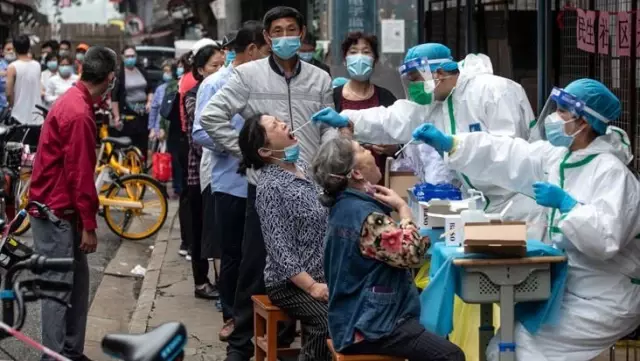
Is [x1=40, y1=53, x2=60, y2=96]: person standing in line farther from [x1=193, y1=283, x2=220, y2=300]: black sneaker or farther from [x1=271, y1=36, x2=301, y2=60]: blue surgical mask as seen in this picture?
[x1=271, y1=36, x2=301, y2=60]: blue surgical mask

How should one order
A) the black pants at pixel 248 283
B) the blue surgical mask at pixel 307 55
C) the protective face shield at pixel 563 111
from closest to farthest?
the protective face shield at pixel 563 111
the black pants at pixel 248 283
the blue surgical mask at pixel 307 55

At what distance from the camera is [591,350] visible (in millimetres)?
6043

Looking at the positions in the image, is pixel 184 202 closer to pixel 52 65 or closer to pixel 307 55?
pixel 307 55

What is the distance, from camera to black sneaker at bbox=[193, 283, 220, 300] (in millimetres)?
10242

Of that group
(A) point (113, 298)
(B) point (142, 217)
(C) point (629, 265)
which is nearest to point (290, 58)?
(C) point (629, 265)

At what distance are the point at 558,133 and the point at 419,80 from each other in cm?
143

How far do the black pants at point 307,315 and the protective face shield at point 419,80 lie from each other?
147 cm

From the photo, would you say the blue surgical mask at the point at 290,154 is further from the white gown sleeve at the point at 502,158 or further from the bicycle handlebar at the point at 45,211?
the bicycle handlebar at the point at 45,211

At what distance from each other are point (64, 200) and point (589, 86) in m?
2.99

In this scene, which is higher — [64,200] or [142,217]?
[64,200]

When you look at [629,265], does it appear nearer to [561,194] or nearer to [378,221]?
[561,194]

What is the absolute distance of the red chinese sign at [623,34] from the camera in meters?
7.54

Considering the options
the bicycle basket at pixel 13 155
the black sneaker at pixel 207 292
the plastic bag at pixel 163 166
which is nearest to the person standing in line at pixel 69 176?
the black sneaker at pixel 207 292

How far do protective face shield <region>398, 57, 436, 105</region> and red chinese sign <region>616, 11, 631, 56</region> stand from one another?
1.21m
